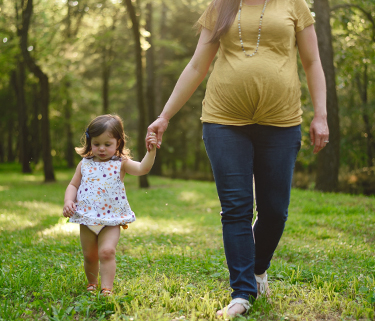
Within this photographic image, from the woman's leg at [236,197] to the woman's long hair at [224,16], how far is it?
60 cm

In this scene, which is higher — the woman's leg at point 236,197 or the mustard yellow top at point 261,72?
the mustard yellow top at point 261,72

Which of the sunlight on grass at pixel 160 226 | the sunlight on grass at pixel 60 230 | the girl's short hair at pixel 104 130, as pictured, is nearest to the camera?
the girl's short hair at pixel 104 130

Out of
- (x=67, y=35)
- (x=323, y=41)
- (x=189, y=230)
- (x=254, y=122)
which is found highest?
(x=67, y=35)

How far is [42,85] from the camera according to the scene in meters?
16.0

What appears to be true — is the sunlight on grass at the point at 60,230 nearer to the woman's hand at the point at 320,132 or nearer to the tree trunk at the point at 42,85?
the woman's hand at the point at 320,132

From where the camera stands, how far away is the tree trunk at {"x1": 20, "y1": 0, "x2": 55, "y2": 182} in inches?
573

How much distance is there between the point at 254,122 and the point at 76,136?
110 feet

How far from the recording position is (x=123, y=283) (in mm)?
3270

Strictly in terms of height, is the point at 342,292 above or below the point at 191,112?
below

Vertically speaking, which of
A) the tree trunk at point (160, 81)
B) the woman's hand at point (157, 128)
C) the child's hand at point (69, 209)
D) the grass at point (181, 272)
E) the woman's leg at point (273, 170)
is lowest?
the grass at point (181, 272)

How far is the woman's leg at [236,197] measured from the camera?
2.67 meters

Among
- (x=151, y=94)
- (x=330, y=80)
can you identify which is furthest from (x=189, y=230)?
(x=151, y=94)

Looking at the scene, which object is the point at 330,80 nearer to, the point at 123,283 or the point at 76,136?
the point at 123,283

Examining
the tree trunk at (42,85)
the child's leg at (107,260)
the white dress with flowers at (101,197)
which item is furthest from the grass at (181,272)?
the tree trunk at (42,85)
